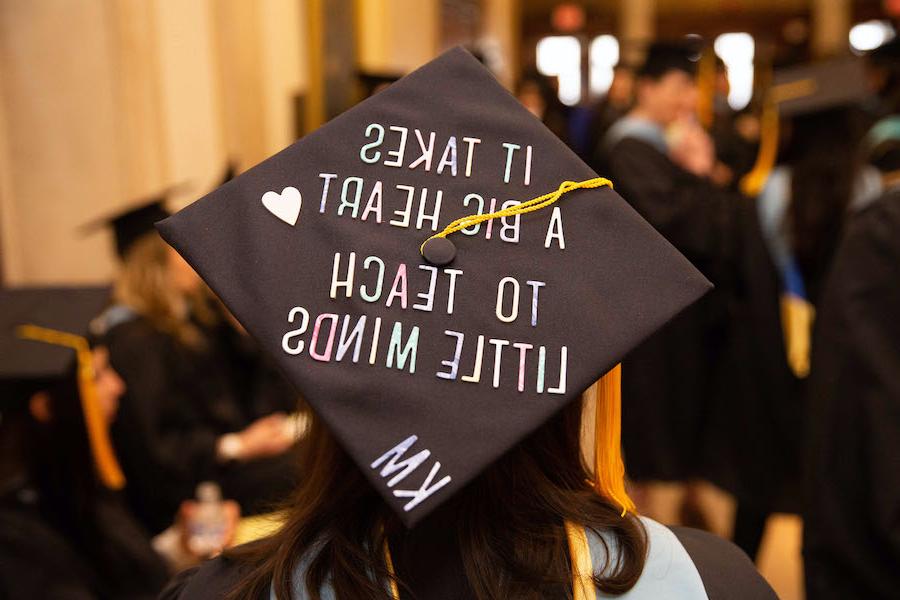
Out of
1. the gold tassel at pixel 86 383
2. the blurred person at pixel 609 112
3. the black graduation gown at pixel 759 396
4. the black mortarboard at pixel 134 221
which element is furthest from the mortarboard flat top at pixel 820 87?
the blurred person at pixel 609 112

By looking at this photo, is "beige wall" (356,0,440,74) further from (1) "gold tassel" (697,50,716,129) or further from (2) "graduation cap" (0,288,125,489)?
(2) "graduation cap" (0,288,125,489)

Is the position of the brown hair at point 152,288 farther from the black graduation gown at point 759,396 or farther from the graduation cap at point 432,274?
the graduation cap at point 432,274

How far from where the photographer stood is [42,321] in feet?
7.82

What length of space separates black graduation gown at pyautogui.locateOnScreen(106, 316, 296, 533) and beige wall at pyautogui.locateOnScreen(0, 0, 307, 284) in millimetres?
849

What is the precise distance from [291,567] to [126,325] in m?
2.49

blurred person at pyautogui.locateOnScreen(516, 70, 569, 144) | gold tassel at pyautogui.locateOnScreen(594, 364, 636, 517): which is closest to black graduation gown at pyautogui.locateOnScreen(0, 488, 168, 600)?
gold tassel at pyautogui.locateOnScreen(594, 364, 636, 517)

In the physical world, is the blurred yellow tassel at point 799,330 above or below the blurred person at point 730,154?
above

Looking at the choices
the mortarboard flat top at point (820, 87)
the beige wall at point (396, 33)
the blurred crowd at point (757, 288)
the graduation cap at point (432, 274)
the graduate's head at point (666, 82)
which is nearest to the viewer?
the graduation cap at point (432, 274)

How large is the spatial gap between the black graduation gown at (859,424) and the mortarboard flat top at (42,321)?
1.69 m

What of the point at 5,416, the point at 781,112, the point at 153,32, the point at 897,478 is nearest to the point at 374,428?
the point at 897,478

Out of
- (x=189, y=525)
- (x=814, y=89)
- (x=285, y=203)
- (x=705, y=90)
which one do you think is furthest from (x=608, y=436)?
(x=705, y=90)

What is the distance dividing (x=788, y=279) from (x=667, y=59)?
1.72 metres

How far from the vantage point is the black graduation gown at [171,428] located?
3068mm

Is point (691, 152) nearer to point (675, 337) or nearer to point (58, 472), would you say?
point (675, 337)
